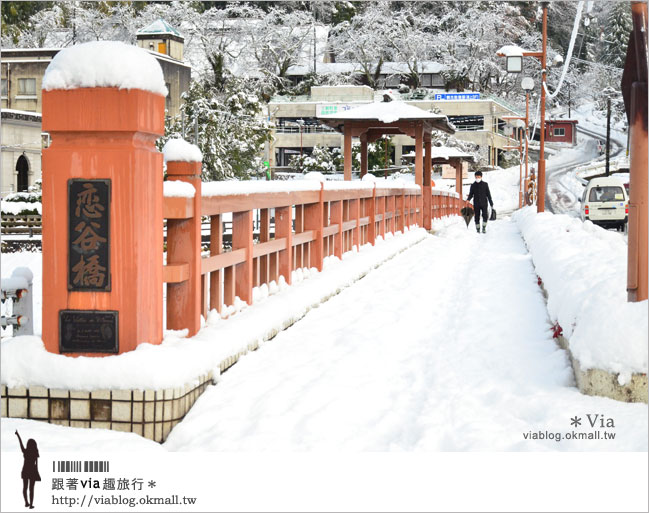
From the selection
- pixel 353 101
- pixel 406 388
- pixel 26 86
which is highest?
pixel 353 101

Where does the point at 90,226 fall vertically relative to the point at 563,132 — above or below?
below

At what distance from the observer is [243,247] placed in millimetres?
6645

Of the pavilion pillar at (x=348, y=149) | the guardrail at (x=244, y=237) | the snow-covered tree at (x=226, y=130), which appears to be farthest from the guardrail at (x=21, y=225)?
the guardrail at (x=244, y=237)

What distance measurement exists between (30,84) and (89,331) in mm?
46762

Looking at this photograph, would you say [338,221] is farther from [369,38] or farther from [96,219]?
[369,38]

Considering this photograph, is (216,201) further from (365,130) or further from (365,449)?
(365,130)

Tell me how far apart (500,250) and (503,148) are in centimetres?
6205

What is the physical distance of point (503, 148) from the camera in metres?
75.6

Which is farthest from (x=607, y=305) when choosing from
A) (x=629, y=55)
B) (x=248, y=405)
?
(x=248, y=405)

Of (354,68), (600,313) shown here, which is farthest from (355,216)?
(354,68)

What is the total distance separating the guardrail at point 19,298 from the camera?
19.4 ft

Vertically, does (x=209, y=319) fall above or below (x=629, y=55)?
below

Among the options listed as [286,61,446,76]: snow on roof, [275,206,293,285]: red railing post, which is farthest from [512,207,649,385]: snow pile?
[286,61,446,76]: snow on roof

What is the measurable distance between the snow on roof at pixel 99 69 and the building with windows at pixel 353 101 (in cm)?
5952
